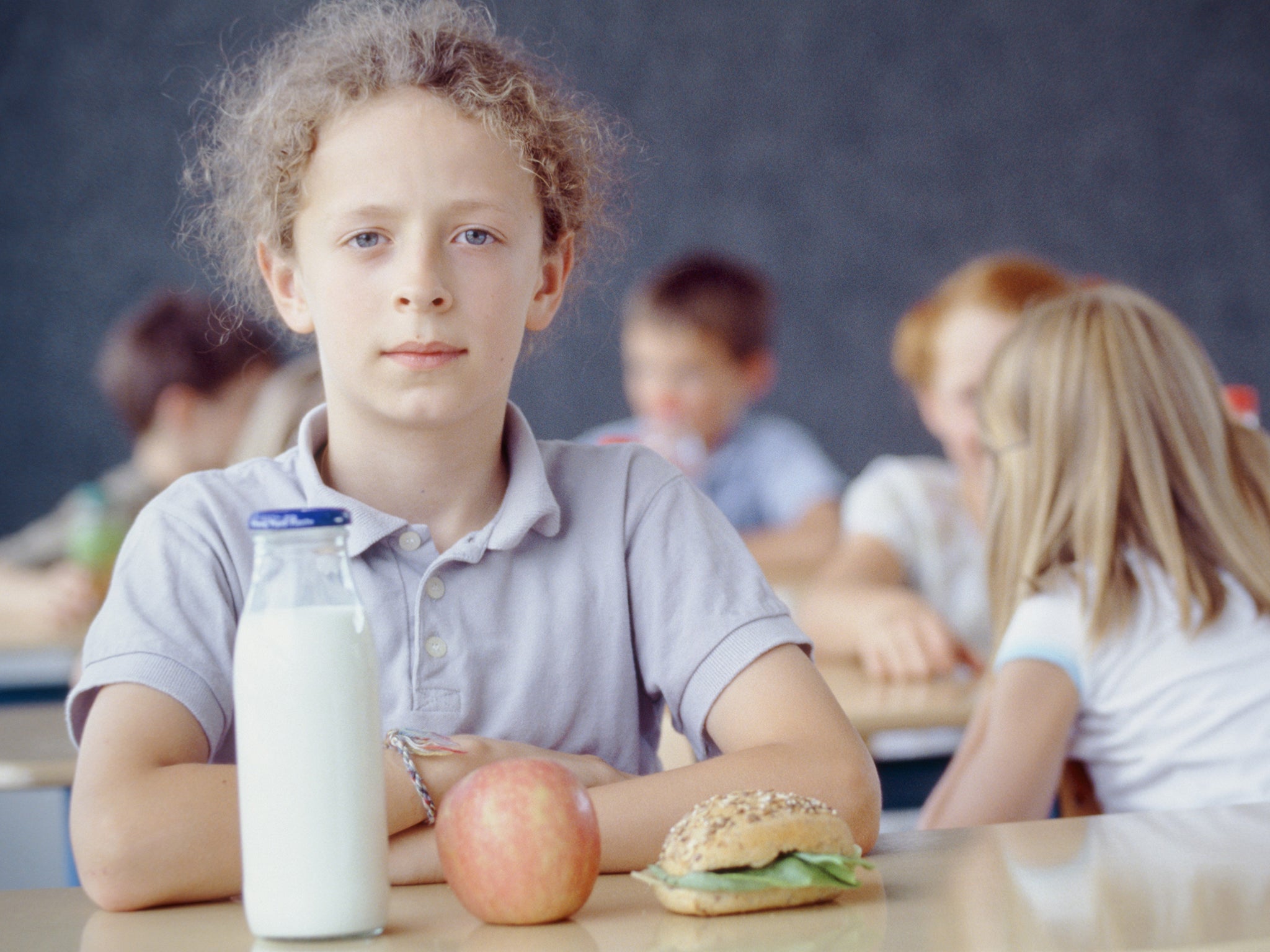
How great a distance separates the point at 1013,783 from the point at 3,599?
227cm

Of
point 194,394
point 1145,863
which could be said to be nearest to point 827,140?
point 194,394

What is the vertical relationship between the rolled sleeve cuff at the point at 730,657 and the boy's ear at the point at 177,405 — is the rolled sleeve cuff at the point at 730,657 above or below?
below

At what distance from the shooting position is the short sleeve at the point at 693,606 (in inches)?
38.9

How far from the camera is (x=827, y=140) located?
4738 mm

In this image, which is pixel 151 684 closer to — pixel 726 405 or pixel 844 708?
pixel 844 708

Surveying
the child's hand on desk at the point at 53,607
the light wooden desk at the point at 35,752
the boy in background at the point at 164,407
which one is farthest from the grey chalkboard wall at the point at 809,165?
the light wooden desk at the point at 35,752

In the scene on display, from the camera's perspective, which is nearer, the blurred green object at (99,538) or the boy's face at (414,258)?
the boy's face at (414,258)

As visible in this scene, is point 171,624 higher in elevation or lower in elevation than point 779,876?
higher

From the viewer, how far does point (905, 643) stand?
1862 mm

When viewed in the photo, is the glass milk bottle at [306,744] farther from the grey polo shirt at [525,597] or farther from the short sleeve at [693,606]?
the short sleeve at [693,606]

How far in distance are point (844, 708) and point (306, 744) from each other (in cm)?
88

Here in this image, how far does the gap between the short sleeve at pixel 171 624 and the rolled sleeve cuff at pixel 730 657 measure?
31 cm

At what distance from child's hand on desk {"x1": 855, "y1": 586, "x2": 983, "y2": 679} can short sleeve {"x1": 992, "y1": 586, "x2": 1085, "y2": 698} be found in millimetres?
445

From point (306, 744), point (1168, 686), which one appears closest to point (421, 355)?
point (306, 744)
